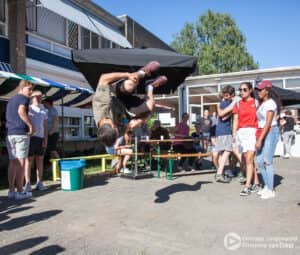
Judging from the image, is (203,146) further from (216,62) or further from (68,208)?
(216,62)

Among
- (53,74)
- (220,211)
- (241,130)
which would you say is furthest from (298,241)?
(53,74)

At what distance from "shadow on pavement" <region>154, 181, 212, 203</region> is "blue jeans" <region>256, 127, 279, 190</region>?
135cm

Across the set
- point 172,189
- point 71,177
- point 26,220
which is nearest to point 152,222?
point 26,220

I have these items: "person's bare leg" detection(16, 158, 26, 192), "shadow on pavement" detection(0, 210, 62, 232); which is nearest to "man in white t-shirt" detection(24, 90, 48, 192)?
"person's bare leg" detection(16, 158, 26, 192)

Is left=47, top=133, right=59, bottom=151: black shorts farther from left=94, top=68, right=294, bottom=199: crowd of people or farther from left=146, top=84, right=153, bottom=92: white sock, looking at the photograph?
left=146, top=84, right=153, bottom=92: white sock

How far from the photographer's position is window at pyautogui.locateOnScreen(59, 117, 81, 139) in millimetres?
12592

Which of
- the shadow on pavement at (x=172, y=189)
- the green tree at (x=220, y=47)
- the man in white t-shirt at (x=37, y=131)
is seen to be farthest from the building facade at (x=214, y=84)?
the green tree at (x=220, y=47)

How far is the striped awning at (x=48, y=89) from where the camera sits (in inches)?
272

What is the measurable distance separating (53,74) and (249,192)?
8738 mm

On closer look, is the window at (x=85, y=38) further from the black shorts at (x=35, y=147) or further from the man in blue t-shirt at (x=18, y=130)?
the man in blue t-shirt at (x=18, y=130)

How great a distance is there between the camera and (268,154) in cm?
514

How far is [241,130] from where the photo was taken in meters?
5.54

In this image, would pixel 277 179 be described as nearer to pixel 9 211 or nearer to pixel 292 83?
pixel 9 211

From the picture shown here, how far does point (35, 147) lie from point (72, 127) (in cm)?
712
